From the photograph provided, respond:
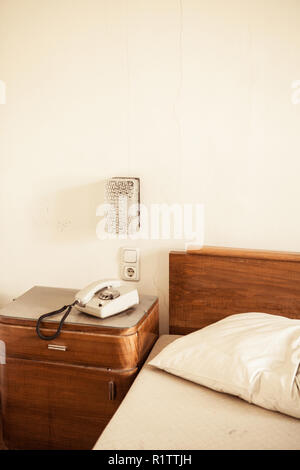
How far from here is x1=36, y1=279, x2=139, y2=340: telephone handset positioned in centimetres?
156

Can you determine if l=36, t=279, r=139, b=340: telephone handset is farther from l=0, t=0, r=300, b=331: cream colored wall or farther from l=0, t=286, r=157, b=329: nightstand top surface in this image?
l=0, t=0, r=300, b=331: cream colored wall

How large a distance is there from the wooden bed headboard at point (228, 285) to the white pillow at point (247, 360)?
208 mm

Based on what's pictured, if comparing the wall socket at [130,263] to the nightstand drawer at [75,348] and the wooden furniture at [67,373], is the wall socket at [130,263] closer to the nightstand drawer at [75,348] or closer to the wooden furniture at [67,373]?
the wooden furniture at [67,373]

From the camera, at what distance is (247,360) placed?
1.26 meters

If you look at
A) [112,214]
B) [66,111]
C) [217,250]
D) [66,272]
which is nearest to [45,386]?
[66,272]

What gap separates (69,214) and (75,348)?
70 centimetres

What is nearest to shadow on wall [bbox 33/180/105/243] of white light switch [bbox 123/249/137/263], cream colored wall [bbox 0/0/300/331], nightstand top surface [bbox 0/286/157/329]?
cream colored wall [bbox 0/0/300/331]

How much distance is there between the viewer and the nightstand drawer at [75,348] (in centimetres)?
151

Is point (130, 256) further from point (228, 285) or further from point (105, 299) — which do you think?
point (228, 285)

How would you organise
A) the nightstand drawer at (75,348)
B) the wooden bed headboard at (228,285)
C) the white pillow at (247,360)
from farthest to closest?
the wooden bed headboard at (228,285) < the nightstand drawer at (75,348) < the white pillow at (247,360)

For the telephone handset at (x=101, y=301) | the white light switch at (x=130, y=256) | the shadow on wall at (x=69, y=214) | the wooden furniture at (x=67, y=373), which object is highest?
the shadow on wall at (x=69, y=214)

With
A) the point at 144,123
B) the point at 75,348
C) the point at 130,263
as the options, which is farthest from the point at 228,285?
the point at 144,123

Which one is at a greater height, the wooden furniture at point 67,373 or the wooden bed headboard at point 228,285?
the wooden bed headboard at point 228,285

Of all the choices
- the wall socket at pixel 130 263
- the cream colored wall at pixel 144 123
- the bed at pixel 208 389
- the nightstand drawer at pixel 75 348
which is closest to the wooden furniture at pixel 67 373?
the nightstand drawer at pixel 75 348
